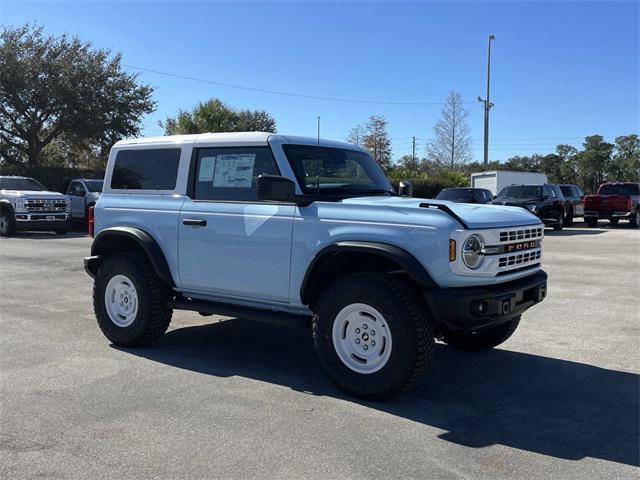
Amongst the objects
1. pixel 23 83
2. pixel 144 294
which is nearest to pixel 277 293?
pixel 144 294

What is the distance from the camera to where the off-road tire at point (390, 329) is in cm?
442

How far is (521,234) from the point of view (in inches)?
196

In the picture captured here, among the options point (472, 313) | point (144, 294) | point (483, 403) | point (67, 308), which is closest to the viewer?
point (472, 313)

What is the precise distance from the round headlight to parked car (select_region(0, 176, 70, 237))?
1772cm

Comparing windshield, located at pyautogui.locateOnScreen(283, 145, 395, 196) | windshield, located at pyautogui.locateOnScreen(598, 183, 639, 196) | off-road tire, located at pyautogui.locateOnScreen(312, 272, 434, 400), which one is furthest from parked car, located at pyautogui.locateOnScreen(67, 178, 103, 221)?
windshield, located at pyautogui.locateOnScreen(598, 183, 639, 196)

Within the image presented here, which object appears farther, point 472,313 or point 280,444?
point 472,313

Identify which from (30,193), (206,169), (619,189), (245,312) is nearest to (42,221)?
(30,193)

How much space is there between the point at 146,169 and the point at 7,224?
49.8 feet

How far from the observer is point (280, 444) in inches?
151

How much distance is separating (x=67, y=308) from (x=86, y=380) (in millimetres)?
3285

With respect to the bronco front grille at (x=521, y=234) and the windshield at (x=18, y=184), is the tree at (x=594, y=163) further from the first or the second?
the bronco front grille at (x=521, y=234)

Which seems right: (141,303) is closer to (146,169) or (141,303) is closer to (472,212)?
(146,169)

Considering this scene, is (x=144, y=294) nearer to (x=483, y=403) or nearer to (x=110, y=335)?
(x=110, y=335)

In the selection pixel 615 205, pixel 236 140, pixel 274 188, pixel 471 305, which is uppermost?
pixel 236 140
